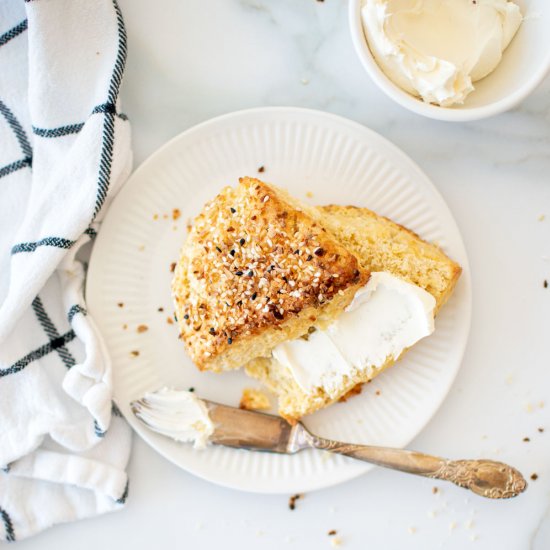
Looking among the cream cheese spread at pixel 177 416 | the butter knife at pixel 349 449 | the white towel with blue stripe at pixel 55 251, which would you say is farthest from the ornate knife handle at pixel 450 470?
the white towel with blue stripe at pixel 55 251

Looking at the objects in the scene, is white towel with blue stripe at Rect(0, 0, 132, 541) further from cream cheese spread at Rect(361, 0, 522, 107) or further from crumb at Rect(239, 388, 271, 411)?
cream cheese spread at Rect(361, 0, 522, 107)

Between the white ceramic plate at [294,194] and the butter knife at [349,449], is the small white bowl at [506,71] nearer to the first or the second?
the white ceramic plate at [294,194]

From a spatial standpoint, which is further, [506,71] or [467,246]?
[467,246]

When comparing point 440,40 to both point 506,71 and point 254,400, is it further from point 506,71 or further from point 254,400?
point 254,400

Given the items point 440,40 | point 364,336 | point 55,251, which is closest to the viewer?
point 440,40

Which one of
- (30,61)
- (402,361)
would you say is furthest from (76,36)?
(402,361)

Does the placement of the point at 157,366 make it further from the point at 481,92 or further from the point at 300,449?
the point at 481,92

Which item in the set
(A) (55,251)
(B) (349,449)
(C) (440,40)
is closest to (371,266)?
(B) (349,449)
